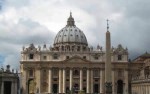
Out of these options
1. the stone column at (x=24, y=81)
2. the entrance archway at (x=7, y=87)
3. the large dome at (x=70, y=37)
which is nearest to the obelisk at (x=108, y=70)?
the entrance archway at (x=7, y=87)

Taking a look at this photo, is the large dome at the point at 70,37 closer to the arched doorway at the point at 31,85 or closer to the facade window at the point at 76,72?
the facade window at the point at 76,72

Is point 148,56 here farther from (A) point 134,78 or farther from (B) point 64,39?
(B) point 64,39

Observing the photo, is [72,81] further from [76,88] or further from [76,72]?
[76,88]

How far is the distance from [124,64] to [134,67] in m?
4.09

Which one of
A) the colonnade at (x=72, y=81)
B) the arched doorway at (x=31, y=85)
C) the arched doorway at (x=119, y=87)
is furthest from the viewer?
the arched doorway at (x=119, y=87)

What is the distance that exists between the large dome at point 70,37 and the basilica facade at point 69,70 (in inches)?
583

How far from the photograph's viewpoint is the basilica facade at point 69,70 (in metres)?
127

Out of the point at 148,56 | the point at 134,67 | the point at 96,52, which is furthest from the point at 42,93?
the point at 148,56

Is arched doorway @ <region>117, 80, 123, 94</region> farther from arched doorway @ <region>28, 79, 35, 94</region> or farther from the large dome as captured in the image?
arched doorway @ <region>28, 79, 35, 94</region>

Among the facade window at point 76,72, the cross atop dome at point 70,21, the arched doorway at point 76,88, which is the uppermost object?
the cross atop dome at point 70,21

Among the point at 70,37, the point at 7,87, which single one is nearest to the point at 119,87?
the point at 70,37

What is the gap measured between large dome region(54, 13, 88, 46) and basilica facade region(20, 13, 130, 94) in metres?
14.8

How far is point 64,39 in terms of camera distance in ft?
481

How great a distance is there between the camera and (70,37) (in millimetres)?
146875
